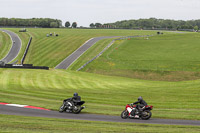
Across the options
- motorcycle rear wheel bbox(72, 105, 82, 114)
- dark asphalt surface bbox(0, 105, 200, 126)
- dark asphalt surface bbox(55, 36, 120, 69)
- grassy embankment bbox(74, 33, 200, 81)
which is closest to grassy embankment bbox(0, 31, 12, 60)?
dark asphalt surface bbox(55, 36, 120, 69)

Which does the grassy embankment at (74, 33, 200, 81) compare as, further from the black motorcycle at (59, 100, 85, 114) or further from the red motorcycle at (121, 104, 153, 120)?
the red motorcycle at (121, 104, 153, 120)

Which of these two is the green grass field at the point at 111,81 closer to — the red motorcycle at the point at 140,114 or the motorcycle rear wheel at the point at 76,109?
the motorcycle rear wheel at the point at 76,109

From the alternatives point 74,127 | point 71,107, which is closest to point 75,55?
point 71,107

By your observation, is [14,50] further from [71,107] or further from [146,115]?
[146,115]

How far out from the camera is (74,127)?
64.4 ft

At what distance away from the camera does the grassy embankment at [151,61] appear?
61.3m

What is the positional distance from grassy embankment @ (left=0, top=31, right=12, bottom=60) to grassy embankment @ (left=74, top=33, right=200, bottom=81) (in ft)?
88.3

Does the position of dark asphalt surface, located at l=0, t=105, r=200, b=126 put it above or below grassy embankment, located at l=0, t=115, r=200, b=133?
below

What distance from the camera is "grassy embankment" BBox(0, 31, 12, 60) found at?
3597 inches

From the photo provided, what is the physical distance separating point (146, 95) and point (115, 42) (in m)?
65.8

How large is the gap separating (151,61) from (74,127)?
54.9 meters

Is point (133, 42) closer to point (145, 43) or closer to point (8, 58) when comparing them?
point (145, 43)

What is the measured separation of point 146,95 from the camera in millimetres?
35000

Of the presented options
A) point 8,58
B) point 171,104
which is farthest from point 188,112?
point 8,58
